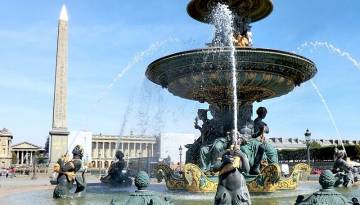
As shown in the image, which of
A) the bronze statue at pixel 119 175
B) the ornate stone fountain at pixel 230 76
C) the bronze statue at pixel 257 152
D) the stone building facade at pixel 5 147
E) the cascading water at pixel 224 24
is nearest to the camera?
the ornate stone fountain at pixel 230 76

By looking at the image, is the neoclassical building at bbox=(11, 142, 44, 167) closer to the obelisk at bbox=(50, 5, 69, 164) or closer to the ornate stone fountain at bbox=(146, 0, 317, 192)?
the obelisk at bbox=(50, 5, 69, 164)

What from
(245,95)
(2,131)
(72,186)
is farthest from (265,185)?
(2,131)

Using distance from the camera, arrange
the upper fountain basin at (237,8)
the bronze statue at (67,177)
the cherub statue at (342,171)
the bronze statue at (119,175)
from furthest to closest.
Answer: the bronze statue at (119,175) < the cherub statue at (342,171) < the upper fountain basin at (237,8) < the bronze statue at (67,177)

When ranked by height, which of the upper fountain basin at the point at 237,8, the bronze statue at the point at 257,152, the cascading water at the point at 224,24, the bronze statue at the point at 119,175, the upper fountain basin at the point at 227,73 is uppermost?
the upper fountain basin at the point at 237,8

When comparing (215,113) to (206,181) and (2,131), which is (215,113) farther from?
(2,131)

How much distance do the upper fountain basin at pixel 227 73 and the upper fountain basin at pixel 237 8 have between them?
283 centimetres

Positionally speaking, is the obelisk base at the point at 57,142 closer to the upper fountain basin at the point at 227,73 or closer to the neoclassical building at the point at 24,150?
the upper fountain basin at the point at 227,73

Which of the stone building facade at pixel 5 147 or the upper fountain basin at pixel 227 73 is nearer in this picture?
the upper fountain basin at pixel 227 73

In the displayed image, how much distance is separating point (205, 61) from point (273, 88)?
266cm

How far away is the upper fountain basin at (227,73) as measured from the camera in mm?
12320

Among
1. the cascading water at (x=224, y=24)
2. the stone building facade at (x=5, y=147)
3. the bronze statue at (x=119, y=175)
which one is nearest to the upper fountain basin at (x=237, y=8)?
the cascading water at (x=224, y=24)

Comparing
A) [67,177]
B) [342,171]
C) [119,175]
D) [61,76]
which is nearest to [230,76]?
[67,177]

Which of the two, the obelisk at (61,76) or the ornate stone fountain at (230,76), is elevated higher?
the obelisk at (61,76)

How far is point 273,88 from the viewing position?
1393 cm
